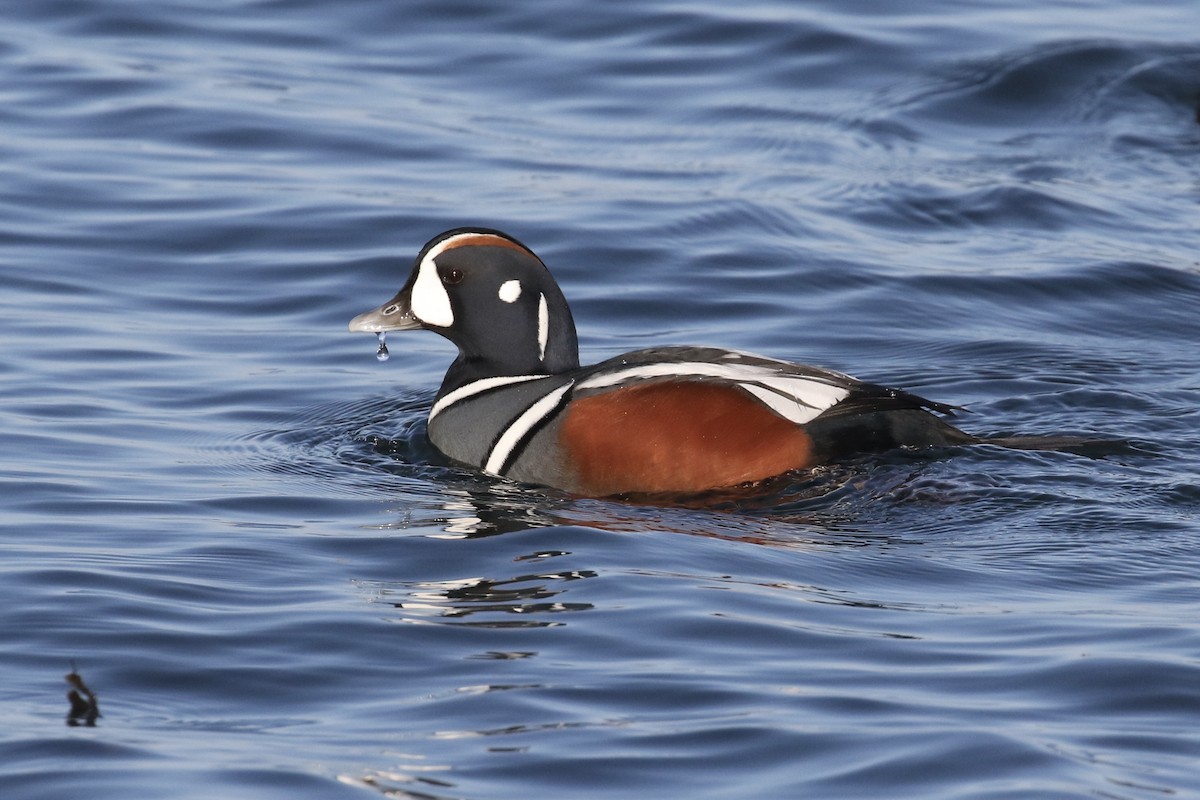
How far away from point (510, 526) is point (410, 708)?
2013 millimetres

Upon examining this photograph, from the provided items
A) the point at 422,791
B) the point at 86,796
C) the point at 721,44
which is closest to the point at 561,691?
the point at 422,791

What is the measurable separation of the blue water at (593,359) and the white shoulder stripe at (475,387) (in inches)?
9.6

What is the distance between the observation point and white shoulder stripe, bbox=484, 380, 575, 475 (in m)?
8.24

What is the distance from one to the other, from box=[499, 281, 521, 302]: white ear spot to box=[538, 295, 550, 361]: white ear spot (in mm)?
105

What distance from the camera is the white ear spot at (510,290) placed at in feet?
28.7

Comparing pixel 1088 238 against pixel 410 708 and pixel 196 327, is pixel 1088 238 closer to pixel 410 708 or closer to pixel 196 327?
pixel 196 327

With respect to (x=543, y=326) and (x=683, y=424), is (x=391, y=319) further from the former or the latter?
(x=683, y=424)

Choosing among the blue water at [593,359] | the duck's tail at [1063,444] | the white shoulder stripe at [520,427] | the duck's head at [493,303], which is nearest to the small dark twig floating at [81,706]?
the blue water at [593,359]

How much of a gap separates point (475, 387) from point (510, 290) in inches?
18.4

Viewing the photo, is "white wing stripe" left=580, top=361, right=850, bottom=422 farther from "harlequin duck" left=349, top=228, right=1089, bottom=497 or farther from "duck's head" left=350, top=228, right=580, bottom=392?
"duck's head" left=350, top=228, right=580, bottom=392

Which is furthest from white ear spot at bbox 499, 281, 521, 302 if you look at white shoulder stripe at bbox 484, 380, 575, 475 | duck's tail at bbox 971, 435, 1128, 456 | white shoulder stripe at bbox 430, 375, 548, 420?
duck's tail at bbox 971, 435, 1128, 456

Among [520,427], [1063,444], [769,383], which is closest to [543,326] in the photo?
[520,427]

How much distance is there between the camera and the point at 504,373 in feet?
29.0

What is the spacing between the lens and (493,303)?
28.9 feet
